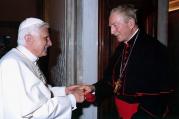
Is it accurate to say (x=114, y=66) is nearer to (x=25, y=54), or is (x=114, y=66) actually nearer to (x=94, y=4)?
(x=94, y=4)

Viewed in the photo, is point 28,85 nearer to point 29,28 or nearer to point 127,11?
point 29,28

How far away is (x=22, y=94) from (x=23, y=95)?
11 mm

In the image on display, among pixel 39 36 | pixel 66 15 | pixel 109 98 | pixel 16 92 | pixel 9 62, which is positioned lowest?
pixel 109 98

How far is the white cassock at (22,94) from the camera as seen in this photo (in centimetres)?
251

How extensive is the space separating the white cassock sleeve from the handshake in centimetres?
32

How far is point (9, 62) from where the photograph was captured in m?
2.55

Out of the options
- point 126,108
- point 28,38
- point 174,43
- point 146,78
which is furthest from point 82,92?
point 174,43

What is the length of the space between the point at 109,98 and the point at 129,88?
0.68m

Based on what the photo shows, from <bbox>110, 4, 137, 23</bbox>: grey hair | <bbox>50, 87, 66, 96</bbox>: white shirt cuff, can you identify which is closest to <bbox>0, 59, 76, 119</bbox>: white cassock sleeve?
<bbox>50, 87, 66, 96</bbox>: white shirt cuff

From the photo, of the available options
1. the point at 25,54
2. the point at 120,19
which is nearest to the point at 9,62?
the point at 25,54

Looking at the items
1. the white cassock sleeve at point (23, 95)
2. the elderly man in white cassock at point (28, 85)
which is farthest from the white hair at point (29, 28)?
the white cassock sleeve at point (23, 95)

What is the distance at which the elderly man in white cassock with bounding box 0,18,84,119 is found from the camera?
2514 mm

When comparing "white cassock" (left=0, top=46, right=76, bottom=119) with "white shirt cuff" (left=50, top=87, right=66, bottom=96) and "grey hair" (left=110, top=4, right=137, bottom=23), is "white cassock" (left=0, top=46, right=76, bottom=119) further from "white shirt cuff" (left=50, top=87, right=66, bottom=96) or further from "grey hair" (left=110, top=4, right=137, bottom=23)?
"grey hair" (left=110, top=4, right=137, bottom=23)

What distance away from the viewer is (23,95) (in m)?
A: 2.50
